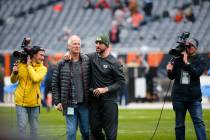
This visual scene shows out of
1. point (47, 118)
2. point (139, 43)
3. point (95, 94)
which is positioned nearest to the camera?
point (95, 94)

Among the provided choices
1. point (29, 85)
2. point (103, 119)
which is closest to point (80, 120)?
point (103, 119)

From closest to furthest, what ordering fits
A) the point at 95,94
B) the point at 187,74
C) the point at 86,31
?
the point at 95,94
the point at 187,74
the point at 86,31

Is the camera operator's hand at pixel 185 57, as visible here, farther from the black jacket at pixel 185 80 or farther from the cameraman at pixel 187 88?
the black jacket at pixel 185 80

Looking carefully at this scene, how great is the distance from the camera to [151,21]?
135 ft

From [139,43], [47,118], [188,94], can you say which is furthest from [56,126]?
[139,43]

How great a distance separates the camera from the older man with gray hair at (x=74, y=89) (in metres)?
12.3

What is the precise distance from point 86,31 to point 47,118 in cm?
1999

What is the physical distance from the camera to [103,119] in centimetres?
1237

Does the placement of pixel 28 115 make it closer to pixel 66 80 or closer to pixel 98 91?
pixel 66 80

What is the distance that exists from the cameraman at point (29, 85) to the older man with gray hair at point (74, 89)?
4.68 ft

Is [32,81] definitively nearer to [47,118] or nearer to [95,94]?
[95,94]

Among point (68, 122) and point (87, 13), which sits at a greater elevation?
point (87, 13)

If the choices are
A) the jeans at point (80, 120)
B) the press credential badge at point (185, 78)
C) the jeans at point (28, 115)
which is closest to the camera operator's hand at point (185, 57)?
the press credential badge at point (185, 78)

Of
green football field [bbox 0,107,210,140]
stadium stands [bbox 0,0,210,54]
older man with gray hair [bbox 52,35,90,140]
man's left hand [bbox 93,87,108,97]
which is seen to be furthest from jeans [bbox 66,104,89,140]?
stadium stands [bbox 0,0,210,54]
